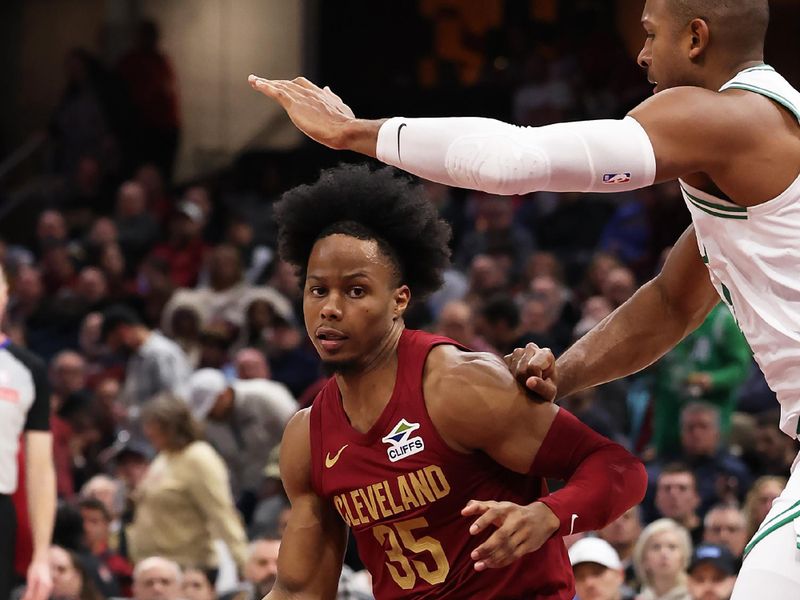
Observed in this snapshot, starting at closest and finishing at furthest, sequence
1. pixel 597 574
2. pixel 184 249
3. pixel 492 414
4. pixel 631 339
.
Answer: pixel 492 414 < pixel 631 339 < pixel 597 574 < pixel 184 249

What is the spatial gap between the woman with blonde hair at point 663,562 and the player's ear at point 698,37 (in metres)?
3.99

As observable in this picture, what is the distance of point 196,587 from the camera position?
756 cm

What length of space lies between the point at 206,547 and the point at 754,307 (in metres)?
5.87

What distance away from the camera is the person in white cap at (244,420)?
9391 millimetres

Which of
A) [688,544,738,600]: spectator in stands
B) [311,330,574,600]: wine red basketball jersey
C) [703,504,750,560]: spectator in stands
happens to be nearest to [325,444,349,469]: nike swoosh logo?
[311,330,574,600]: wine red basketball jersey

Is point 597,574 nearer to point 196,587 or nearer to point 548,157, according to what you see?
point 196,587

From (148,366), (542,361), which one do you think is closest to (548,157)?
(542,361)

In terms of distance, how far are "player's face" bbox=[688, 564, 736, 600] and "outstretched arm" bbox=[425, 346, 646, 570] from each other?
10.4 feet

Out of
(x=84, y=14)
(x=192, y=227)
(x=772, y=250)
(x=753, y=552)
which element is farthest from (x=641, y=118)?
(x=84, y=14)

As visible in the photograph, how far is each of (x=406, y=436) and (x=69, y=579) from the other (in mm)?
4254

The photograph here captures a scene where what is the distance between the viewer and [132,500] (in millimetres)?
9227

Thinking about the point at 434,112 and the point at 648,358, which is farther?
the point at 434,112

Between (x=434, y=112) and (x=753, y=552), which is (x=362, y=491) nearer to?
(x=753, y=552)

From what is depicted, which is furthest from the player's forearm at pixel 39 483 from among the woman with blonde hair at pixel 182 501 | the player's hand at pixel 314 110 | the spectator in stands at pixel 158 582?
the player's hand at pixel 314 110
